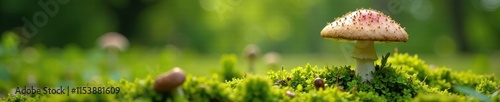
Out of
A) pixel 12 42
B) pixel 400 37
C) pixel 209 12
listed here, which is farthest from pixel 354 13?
pixel 209 12

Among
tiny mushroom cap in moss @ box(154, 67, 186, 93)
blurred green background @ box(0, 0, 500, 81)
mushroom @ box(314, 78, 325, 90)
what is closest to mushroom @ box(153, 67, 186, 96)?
tiny mushroom cap in moss @ box(154, 67, 186, 93)

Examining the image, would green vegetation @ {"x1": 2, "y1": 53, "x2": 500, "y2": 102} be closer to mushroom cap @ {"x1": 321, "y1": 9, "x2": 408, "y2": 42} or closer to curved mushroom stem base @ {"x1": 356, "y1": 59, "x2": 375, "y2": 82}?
curved mushroom stem base @ {"x1": 356, "y1": 59, "x2": 375, "y2": 82}

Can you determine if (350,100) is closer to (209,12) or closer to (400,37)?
(400,37)

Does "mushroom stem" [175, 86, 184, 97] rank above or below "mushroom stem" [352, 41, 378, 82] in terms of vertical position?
below

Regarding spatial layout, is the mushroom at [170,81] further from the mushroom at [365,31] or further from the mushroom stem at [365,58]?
the mushroom stem at [365,58]

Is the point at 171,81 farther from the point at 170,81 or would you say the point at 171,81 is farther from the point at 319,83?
the point at 319,83

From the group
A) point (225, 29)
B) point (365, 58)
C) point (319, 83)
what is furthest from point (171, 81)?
point (225, 29)

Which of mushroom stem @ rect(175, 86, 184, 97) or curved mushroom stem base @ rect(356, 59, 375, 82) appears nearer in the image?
mushroom stem @ rect(175, 86, 184, 97)
